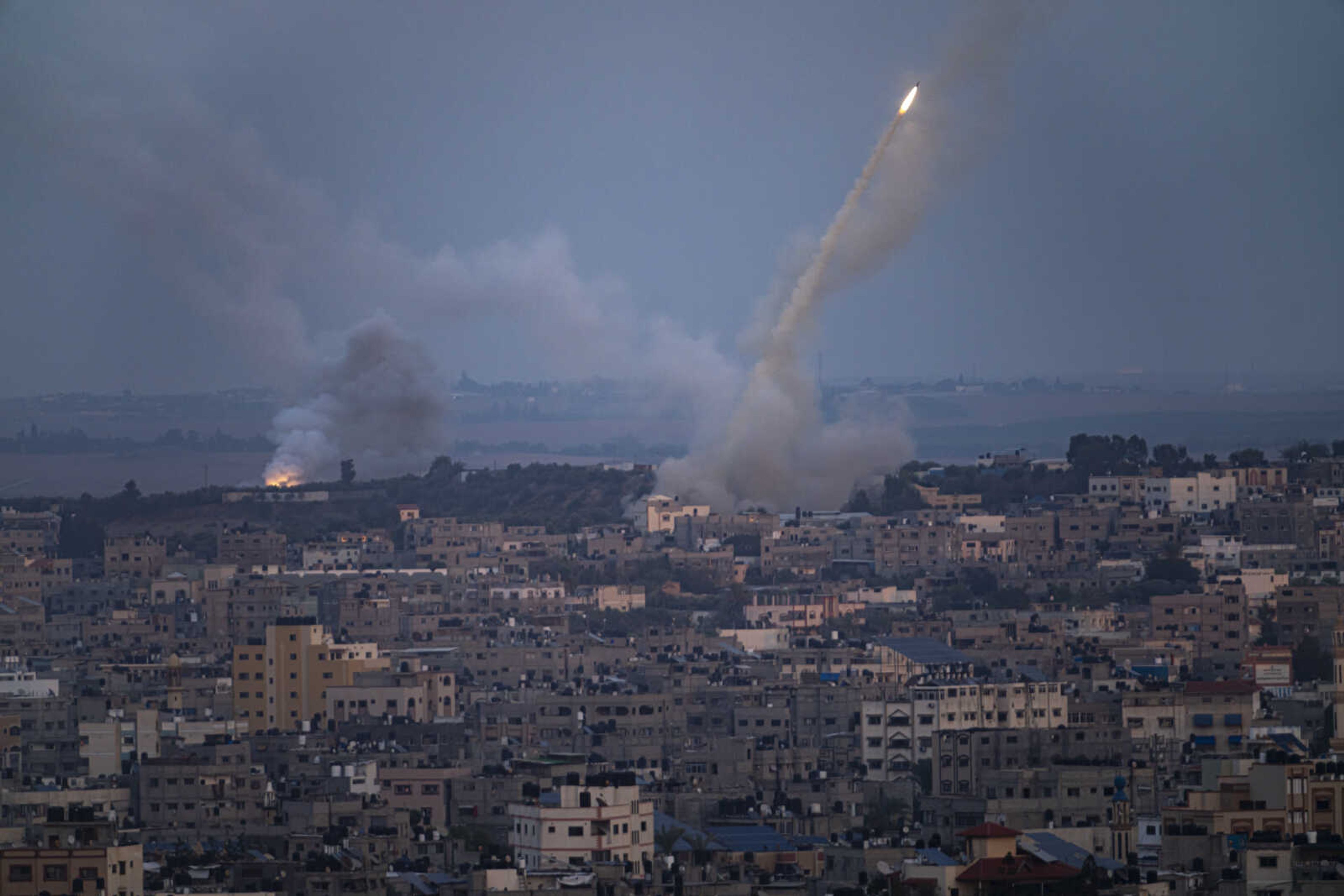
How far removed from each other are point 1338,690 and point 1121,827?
54.3 ft

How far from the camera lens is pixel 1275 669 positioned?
65.6m

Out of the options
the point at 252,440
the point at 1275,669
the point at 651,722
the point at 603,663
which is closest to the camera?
the point at 651,722

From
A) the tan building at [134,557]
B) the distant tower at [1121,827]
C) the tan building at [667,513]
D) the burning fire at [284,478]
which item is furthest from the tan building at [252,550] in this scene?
the distant tower at [1121,827]

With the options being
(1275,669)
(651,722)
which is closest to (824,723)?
(651,722)

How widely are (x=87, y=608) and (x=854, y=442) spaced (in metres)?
38.6

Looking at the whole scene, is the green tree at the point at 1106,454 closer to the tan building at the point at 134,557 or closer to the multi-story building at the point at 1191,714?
the tan building at the point at 134,557

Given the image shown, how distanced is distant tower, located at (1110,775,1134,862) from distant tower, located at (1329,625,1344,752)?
8.41 feet

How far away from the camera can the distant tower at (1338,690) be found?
159ft

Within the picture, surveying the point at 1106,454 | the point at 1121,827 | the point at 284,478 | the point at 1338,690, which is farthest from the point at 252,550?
the point at 1121,827

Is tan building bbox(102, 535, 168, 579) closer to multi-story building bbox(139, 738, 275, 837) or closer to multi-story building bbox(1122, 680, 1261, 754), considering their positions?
multi-story building bbox(1122, 680, 1261, 754)

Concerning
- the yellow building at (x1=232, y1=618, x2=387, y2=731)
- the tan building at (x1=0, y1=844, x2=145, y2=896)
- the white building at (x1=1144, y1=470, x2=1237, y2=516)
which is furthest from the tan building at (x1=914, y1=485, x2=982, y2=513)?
the tan building at (x1=0, y1=844, x2=145, y2=896)

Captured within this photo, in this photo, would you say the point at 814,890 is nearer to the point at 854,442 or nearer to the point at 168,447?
the point at 854,442

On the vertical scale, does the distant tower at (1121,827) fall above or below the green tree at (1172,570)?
below

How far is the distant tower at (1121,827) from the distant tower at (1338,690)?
8.41 ft
